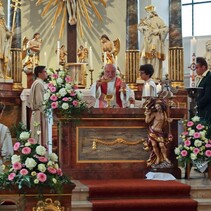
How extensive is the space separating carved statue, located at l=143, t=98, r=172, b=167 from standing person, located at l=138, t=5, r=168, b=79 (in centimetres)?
688

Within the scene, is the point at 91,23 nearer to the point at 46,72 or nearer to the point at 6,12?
the point at 6,12

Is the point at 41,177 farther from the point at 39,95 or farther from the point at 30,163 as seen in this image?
the point at 39,95

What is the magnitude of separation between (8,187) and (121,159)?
3.56 m

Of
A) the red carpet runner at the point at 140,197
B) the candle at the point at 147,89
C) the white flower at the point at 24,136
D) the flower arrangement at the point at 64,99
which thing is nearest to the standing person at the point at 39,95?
the flower arrangement at the point at 64,99

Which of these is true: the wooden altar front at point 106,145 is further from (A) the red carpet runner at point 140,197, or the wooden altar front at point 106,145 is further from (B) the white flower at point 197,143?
(A) the red carpet runner at point 140,197

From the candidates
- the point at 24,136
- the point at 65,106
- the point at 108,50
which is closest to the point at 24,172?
the point at 24,136

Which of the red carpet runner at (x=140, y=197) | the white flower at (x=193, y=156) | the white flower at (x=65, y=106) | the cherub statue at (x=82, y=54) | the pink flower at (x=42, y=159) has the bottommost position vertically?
the red carpet runner at (x=140, y=197)

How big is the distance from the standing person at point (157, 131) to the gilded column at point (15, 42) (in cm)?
688

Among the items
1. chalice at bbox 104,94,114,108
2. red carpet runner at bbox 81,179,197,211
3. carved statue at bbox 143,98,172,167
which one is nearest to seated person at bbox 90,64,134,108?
chalice at bbox 104,94,114,108

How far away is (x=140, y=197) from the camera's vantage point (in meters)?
8.37

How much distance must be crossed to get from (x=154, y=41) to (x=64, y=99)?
294 inches

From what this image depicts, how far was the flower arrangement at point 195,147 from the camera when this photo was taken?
9273 mm

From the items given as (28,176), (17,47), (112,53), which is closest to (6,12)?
(17,47)

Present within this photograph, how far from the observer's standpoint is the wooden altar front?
9.59m
